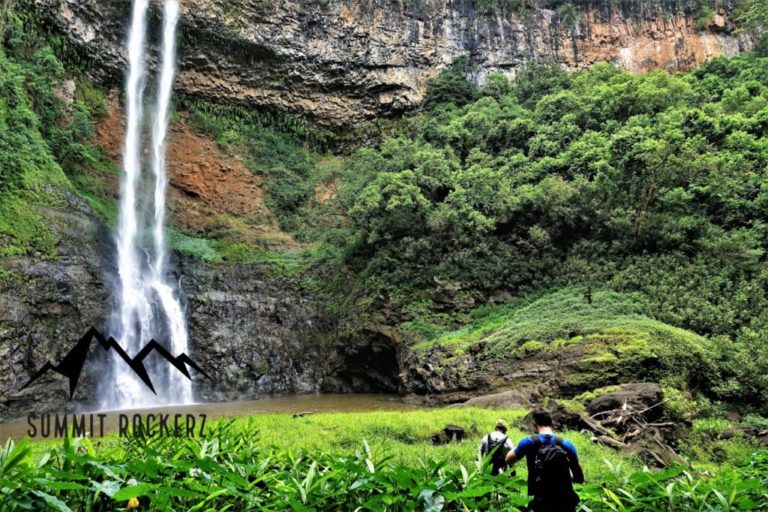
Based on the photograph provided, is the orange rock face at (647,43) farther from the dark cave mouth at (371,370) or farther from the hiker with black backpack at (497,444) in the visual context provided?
the hiker with black backpack at (497,444)

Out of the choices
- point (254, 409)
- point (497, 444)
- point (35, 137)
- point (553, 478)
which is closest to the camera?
point (553, 478)

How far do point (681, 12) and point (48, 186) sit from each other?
38.7 metres

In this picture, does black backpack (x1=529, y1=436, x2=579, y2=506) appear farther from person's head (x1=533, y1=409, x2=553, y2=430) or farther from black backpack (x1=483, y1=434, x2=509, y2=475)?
black backpack (x1=483, y1=434, x2=509, y2=475)

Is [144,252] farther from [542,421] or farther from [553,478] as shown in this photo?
[553,478]

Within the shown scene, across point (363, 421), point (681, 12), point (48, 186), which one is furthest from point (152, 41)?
point (681, 12)

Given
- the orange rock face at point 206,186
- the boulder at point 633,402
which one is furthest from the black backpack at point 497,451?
the orange rock face at point 206,186

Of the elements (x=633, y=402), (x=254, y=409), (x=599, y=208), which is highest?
(x=599, y=208)

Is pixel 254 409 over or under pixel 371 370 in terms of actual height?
under

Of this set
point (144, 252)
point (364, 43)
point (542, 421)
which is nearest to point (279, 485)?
→ point (542, 421)

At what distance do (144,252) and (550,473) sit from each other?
22654 millimetres

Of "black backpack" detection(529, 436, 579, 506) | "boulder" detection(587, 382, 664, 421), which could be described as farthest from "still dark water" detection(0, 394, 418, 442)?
"black backpack" detection(529, 436, 579, 506)

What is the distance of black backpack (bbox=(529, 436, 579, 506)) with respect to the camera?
3.51 m

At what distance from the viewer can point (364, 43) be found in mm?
32719

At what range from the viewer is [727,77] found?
2800 centimetres
